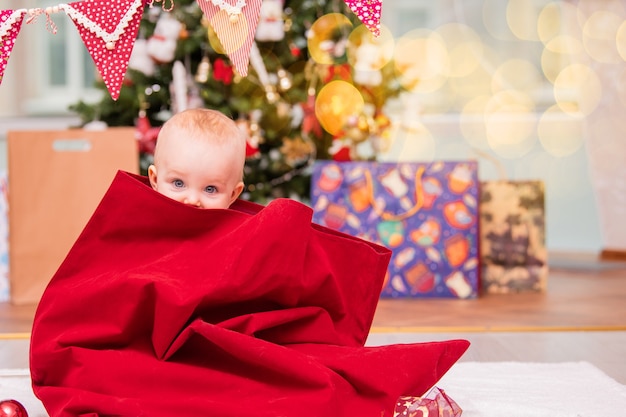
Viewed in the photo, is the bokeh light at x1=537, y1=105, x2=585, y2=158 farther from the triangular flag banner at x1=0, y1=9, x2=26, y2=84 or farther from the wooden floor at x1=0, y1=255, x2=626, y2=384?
the triangular flag banner at x1=0, y1=9, x2=26, y2=84

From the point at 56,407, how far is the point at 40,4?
3377mm

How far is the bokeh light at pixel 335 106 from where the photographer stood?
2.94 meters

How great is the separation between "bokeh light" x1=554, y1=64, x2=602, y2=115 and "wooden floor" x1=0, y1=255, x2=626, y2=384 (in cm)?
97

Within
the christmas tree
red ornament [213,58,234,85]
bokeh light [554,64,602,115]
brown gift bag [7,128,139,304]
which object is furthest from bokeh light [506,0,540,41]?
brown gift bag [7,128,139,304]

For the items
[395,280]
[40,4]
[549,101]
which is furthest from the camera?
[40,4]

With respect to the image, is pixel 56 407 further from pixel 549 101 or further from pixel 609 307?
pixel 549 101

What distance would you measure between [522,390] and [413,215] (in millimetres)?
1307

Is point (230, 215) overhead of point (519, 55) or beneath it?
beneath

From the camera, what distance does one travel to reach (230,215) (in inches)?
47.4

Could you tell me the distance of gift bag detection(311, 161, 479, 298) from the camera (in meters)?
2.70

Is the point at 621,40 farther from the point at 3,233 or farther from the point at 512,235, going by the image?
the point at 3,233

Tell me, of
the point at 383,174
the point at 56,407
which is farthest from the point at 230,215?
the point at 383,174

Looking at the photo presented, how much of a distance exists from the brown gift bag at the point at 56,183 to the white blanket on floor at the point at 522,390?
0.98 metres

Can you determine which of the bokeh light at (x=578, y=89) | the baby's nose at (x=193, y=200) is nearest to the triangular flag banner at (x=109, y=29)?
the baby's nose at (x=193, y=200)
